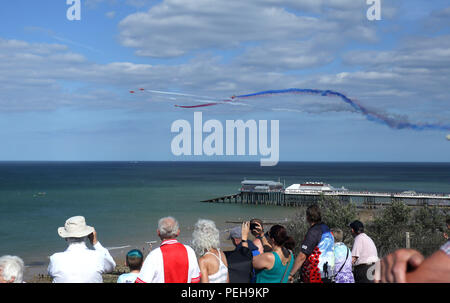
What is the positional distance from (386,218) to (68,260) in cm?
2468

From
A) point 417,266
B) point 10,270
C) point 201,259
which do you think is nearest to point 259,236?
point 201,259

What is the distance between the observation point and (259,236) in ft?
19.8

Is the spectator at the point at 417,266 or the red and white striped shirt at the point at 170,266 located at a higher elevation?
the spectator at the point at 417,266

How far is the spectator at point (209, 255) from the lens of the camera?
4957 mm

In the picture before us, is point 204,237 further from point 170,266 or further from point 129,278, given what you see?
point 129,278

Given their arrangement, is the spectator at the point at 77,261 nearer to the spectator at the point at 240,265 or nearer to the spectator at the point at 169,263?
the spectator at the point at 169,263

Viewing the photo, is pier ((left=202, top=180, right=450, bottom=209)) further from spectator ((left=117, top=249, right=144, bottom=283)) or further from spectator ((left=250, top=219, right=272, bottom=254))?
spectator ((left=117, top=249, right=144, bottom=283))

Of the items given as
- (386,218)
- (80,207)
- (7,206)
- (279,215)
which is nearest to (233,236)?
(386,218)

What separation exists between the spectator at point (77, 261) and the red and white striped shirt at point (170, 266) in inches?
20.8

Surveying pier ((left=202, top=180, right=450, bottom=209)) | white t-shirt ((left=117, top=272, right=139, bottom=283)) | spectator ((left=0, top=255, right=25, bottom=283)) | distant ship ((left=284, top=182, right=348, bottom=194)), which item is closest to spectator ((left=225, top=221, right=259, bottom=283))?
white t-shirt ((left=117, top=272, right=139, bottom=283))

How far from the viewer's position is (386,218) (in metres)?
26.6

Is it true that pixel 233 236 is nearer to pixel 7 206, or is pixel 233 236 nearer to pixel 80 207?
pixel 80 207

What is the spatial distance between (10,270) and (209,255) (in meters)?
1.99

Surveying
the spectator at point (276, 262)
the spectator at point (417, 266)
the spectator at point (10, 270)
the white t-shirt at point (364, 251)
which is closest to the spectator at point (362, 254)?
the white t-shirt at point (364, 251)
